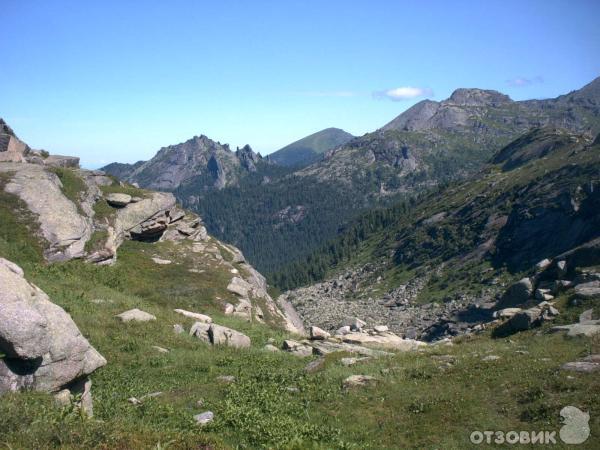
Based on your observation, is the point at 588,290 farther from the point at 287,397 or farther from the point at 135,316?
the point at 135,316

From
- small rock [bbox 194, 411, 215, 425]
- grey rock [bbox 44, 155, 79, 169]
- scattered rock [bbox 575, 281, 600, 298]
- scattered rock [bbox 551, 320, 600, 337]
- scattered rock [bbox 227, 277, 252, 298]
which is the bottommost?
scattered rock [bbox 551, 320, 600, 337]

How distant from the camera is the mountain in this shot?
373ft

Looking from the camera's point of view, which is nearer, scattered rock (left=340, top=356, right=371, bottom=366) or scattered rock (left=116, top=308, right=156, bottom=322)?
scattered rock (left=340, top=356, right=371, bottom=366)

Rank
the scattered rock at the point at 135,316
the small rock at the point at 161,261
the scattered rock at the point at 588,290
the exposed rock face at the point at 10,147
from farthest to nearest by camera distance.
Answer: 1. the exposed rock face at the point at 10,147
2. the small rock at the point at 161,261
3. the scattered rock at the point at 588,290
4. the scattered rock at the point at 135,316

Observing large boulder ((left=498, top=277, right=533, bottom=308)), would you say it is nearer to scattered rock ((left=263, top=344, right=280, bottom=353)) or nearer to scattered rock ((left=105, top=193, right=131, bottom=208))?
scattered rock ((left=263, top=344, right=280, bottom=353))

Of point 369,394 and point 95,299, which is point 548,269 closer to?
point 369,394

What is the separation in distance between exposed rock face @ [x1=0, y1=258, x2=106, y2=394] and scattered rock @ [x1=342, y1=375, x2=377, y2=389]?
10.1 metres

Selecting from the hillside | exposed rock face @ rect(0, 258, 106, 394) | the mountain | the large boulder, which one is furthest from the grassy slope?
the mountain

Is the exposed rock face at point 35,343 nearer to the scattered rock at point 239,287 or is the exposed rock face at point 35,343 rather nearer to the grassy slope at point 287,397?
the grassy slope at point 287,397

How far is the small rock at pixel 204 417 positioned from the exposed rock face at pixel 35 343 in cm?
406

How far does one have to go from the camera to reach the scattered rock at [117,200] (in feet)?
169

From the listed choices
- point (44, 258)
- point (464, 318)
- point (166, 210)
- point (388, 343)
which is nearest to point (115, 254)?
point (44, 258)

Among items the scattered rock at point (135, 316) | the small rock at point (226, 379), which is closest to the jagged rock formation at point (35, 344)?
the small rock at point (226, 379)

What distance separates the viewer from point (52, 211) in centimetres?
4259
